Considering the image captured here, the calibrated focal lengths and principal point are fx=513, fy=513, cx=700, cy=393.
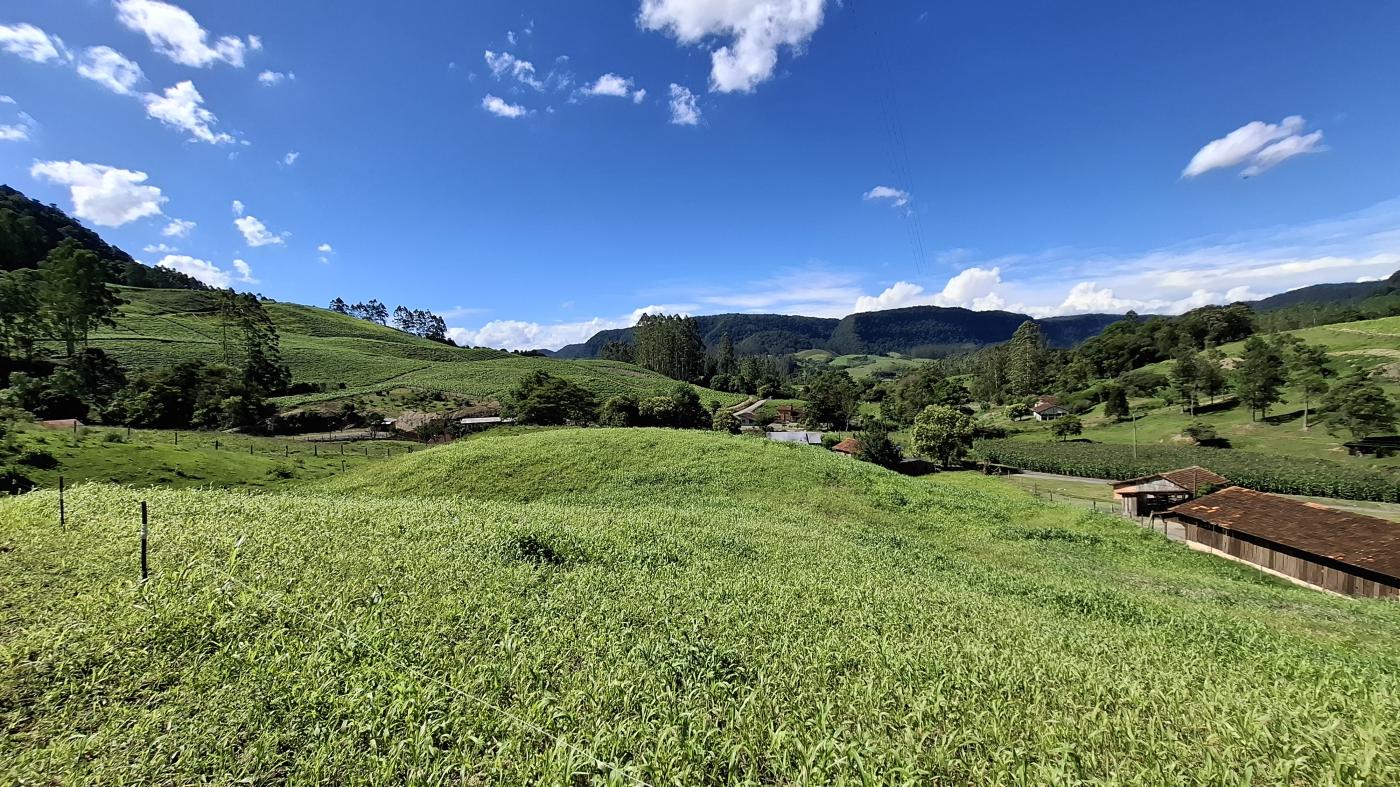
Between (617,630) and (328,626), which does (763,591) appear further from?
(328,626)

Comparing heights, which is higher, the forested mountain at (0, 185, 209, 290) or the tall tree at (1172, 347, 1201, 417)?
the forested mountain at (0, 185, 209, 290)

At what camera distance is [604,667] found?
460 cm

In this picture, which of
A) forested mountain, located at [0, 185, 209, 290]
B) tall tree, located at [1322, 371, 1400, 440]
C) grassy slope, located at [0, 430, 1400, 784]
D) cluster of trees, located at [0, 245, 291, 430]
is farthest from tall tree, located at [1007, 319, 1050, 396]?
forested mountain, located at [0, 185, 209, 290]

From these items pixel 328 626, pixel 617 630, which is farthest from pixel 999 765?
pixel 328 626

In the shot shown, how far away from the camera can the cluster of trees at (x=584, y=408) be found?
55750mm

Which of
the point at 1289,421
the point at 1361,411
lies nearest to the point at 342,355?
the point at 1361,411

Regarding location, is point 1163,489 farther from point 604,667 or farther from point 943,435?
point 604,667

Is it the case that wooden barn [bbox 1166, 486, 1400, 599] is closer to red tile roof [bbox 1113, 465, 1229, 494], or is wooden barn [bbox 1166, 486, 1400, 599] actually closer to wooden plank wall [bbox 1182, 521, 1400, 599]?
wooden plank wall [bbox 1182, 521, 1400, 599]

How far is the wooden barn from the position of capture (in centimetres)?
1862

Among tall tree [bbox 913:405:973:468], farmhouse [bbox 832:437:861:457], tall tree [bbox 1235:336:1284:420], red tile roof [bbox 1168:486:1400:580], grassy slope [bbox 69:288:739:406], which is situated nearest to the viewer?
red tile roof [bbox 1168:486:1400:580]

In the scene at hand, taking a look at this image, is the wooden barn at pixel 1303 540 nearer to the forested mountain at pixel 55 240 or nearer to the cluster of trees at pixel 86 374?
the cluster of trees at pixel 86 374

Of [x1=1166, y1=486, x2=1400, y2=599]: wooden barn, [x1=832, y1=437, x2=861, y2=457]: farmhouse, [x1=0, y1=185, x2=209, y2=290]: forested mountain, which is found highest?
[x1=0, y1=185, x2=209, y2=290]: forested mountain

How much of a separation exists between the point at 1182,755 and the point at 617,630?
464cm

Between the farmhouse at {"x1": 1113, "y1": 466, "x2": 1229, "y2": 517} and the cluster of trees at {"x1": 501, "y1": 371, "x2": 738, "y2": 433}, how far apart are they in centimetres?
3940
